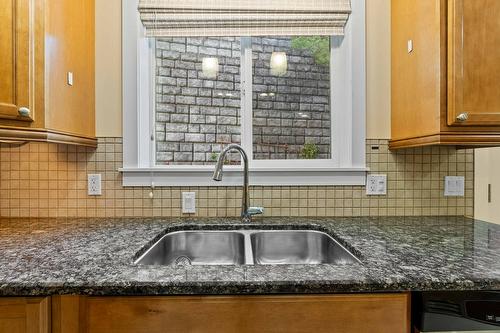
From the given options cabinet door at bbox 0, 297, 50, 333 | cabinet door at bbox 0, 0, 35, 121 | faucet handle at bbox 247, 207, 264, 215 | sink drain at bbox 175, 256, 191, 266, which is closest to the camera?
cabinet door at bbox 0, 297, 50, 333

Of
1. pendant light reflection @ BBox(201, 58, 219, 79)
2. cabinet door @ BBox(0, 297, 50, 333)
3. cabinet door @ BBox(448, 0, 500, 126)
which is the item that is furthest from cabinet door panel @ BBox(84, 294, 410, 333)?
pendant light reflection @ BBox(201, 58, 219, 79)

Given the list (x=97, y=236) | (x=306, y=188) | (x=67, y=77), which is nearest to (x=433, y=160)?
(x=306, y=188)

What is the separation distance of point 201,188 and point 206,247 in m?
0.33

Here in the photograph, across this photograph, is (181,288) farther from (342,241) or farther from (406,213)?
(406,213)

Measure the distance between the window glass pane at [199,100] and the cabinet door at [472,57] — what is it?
104 cm

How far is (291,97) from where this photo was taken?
185 cm

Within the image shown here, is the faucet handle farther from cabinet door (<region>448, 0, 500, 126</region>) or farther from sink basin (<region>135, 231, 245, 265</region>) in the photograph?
cabinet door (<region>448, 0, 500, 126</region>)

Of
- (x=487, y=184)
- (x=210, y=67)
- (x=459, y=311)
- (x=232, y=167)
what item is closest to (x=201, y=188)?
(x=232, y=167)

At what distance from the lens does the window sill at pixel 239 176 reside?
1.71 meters

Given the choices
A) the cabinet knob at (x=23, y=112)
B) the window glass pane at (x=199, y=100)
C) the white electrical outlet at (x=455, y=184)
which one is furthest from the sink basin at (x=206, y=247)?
the white electrical outlet at (x=455, y=184)

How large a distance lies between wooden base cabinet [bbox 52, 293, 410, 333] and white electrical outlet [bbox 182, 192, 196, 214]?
89cm

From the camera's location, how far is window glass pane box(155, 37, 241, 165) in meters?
1.82

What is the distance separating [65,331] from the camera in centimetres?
83

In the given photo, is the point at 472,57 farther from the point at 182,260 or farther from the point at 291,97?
the point at 182,260
